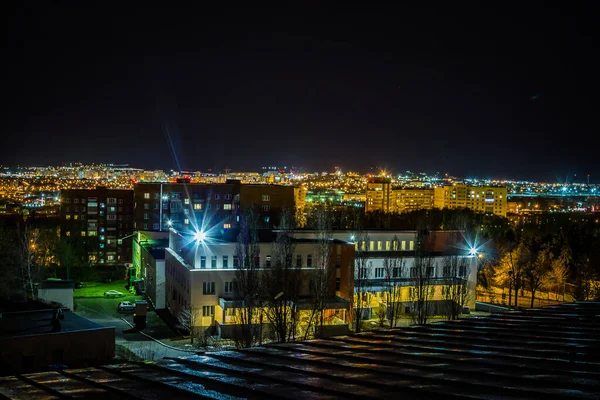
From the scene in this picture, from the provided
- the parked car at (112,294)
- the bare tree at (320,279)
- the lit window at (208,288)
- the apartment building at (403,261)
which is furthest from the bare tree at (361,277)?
the parked car at (112,294)

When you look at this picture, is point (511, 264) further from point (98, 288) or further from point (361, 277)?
point (98, 288)

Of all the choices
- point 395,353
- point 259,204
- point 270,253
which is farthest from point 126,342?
point 259,204

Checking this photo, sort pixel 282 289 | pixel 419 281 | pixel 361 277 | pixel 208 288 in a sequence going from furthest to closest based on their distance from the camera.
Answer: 1. pixel 361 277
2. pixel 419 281
3. pixel 208 288
4. pixel 282 289

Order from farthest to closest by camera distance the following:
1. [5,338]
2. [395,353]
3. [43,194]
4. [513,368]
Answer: [43,194] < [5,338] < [395,353] < [513,368]

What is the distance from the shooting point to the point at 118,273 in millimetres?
23484

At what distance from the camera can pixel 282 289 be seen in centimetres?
1262

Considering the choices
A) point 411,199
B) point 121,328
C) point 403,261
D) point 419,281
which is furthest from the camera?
point 411,199

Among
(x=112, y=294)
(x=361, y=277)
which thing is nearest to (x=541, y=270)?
(x=361, y=277)

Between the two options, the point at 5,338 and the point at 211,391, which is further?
the point at 5,338

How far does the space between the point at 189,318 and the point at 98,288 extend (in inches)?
343

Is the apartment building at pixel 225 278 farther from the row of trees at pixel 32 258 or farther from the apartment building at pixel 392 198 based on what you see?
the apartment building at pixel 392 198

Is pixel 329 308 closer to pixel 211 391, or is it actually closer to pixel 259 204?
pixel 211 391

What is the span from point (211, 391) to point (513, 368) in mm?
1729

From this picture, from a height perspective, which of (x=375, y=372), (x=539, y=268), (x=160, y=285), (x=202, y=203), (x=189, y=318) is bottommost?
(x=189, y=318)
